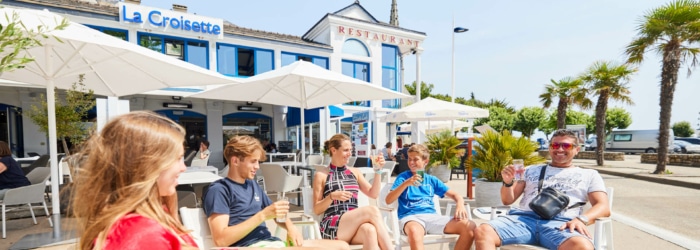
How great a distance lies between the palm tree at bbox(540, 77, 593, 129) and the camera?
14.6 meters

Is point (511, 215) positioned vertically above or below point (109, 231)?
below

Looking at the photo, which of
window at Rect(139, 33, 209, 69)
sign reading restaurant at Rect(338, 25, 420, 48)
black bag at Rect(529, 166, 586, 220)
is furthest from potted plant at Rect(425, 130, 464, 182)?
sign reading restaurant at Rect(338, 25, 420, 48)

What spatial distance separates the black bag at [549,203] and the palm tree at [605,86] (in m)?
13.4

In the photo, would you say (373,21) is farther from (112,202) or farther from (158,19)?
(112,202)

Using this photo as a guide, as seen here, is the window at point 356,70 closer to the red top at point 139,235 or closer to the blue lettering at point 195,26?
the blue lettering at point 195,26

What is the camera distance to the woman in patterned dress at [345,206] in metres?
2.45

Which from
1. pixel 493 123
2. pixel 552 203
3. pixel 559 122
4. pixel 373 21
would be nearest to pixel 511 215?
pixel 552 203

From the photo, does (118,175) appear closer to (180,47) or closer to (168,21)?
(168,21)

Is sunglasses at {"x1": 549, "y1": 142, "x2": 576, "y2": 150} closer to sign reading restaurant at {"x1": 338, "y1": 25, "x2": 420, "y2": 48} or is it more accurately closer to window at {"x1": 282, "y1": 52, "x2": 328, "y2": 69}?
window at {"x1": 282, "y1": 52, "x2": 328, "y2": 69}

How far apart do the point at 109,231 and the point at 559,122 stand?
18498 mm

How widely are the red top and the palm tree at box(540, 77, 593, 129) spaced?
17001mm

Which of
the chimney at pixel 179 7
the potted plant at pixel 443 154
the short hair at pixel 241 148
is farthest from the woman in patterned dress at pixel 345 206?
the chimney at pixel 179 7

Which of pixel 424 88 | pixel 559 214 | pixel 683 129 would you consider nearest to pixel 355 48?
pixel 559 214

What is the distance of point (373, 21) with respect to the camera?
16.2m
